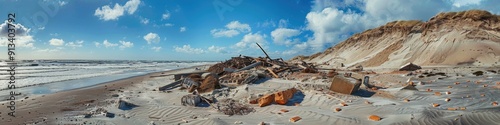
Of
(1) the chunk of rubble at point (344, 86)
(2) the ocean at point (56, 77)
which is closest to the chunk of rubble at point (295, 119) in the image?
(1) the chunk of rubble at point (344, 86)

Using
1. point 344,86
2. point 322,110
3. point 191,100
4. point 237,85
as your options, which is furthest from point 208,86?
point 322,110

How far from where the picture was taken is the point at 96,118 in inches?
263

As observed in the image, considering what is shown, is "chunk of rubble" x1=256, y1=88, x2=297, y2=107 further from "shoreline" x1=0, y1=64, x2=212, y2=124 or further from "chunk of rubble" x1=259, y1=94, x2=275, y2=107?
"shoreline" x1=0, y1=64, x2=212, y2=124

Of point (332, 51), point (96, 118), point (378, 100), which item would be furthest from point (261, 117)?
point (332, 51)

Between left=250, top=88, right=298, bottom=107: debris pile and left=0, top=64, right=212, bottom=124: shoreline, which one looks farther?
left=250, top=88, right=298, bottom=107: debris pile

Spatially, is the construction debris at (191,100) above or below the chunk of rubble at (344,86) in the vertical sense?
below

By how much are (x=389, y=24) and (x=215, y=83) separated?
24657mm

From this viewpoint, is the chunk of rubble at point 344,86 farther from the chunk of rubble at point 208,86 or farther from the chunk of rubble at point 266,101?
the chunk of rubble at point 208,86

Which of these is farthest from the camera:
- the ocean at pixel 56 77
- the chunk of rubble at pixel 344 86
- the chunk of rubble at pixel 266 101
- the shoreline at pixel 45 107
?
Answer: the ocean at pixel 56 77

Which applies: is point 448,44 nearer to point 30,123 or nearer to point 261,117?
point 261,117

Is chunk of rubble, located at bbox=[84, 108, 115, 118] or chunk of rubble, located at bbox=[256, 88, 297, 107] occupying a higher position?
chunk of rubble, located at bbox=[256, 88, 297, 107]

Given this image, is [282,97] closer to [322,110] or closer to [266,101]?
[266,101]

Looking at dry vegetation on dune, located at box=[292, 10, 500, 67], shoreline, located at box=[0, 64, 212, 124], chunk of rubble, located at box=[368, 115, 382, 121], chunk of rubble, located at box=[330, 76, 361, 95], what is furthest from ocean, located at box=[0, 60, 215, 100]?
dry vegetation on dune, located at box=[292, 10, 500, 67]

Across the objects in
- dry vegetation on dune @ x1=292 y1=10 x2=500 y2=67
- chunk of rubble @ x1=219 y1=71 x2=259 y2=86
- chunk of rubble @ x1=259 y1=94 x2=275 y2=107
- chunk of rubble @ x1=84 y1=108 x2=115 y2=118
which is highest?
dry vegetation on dune @ x1=292 y1=10 x2=500 y2=67
